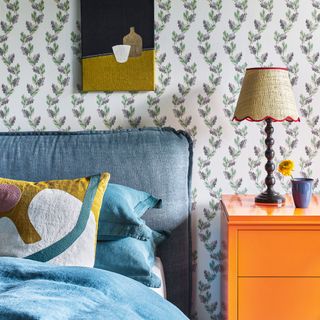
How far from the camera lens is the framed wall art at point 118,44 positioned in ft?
9.00

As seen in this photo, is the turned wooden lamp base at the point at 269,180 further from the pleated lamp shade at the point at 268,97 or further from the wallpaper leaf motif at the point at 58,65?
the wallpaper leaf motif at the point at 58,65

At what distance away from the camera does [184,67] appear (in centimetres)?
277

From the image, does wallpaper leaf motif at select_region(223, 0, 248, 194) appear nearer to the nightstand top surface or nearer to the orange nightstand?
the nightstand top surface

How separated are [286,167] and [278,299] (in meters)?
0.55

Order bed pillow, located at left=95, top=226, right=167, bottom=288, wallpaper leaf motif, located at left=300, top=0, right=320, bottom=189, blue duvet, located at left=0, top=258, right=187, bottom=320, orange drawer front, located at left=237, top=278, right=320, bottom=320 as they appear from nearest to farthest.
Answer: blue duvet, located at left=0, top=258, right=187, bottom=320 → bed pillow, located at left=95, top=226, right=167, bottom=288 → orange drawer front, located at left=237, top=278, right=320, bottom=320 → wallpaper leaf motif, located at left=300, top=0, right=320, bottom=189

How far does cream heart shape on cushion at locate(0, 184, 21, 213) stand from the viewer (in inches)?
85.9

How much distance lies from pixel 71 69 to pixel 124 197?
78 centimetres

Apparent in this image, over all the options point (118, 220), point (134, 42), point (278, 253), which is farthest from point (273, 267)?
point (134, 42)

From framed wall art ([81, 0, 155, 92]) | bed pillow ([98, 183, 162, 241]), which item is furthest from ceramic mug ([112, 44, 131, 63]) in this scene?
bed pillow ([98, 183, 162, 241])

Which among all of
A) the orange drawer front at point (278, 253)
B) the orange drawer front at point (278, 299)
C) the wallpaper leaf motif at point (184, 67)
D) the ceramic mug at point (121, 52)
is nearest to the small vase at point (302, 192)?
the orange drawer front at point (278, 253)

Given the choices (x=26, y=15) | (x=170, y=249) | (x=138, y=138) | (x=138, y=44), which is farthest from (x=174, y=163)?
(x=26, y=15)

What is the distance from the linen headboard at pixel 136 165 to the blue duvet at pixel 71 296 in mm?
798

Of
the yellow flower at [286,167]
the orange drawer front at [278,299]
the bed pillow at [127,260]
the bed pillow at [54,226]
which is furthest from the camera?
the yellow flower at [286,167]

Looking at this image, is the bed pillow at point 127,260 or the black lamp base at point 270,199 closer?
the bed pillow at point 127,260
